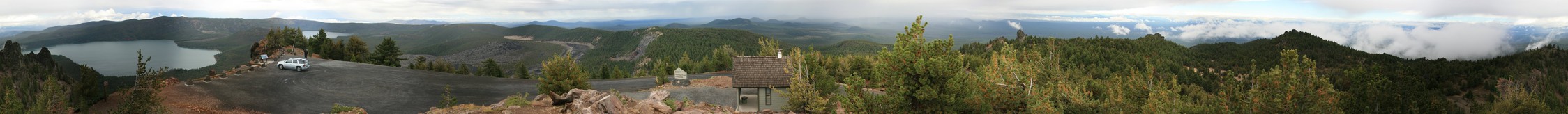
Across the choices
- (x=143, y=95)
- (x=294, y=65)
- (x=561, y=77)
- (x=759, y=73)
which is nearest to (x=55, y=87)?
(x=143, y=95)

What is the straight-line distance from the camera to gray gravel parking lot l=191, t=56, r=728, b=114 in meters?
37.5

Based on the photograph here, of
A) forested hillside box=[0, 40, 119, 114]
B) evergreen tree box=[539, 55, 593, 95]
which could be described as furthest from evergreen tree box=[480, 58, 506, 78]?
forested hillside box=[0, 40, 119, 114]

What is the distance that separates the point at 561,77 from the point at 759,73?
10.7 m

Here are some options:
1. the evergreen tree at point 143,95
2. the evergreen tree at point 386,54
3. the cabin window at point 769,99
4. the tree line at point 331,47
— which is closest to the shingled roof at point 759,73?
the cabin window at point 769,99

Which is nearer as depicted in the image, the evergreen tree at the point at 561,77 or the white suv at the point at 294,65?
the evergreen tree at the point at 561,77

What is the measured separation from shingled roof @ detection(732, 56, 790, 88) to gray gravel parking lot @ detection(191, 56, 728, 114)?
736 centimetres

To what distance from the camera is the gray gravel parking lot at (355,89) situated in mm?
37469

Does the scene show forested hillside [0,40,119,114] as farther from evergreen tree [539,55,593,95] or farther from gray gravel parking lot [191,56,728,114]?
evergreen tree [539,55,593,95]

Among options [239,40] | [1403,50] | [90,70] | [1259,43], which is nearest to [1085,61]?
[1259,43]

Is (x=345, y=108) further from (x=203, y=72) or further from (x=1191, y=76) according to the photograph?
(x=1191, y=76)

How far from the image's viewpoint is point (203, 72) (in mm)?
42562

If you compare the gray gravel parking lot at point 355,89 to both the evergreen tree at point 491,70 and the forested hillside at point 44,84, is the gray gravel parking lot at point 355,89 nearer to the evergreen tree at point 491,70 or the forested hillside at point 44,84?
the forested hillside at point 44,84

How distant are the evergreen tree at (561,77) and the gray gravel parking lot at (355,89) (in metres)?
2.93

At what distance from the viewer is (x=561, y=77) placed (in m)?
44.8
